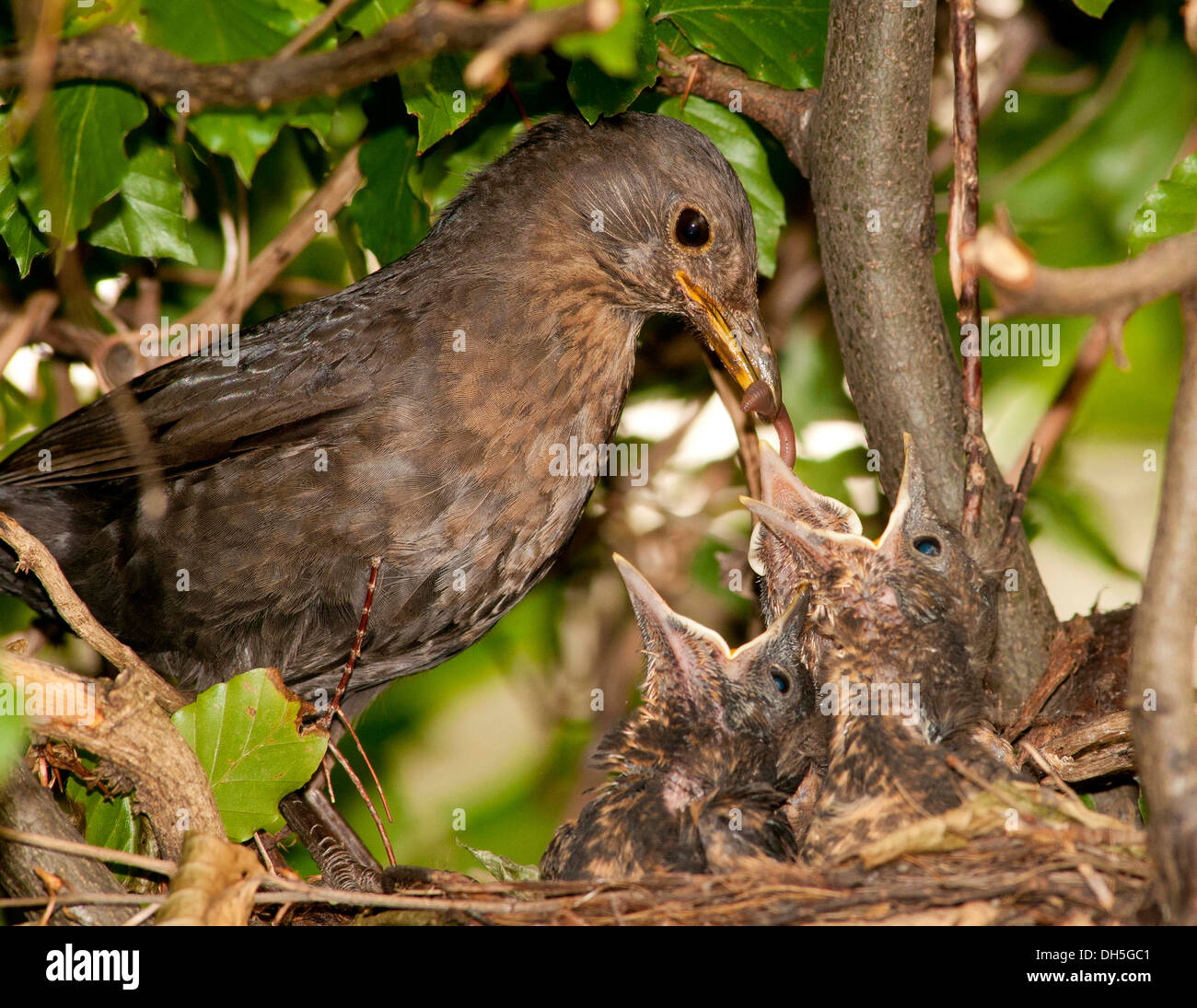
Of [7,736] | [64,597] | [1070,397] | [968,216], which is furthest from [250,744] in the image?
[1070,397]

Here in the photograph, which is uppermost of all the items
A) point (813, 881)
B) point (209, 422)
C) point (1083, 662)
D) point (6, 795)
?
point (209, 422)

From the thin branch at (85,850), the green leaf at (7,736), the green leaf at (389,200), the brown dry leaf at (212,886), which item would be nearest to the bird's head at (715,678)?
the brown dry leaf at (212,886)

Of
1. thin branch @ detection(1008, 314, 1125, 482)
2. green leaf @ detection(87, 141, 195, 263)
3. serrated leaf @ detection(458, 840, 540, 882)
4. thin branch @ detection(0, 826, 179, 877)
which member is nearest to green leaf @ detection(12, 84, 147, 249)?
green leaf @ detection(87, 141, 195, 263)

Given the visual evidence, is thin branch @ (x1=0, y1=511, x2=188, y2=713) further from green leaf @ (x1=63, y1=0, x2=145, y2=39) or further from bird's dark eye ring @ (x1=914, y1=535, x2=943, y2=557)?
bird's dark eye ring @ (x1=914, y1=535, x2=943, y2=557)

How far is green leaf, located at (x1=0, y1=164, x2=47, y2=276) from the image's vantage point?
2859 millimetres

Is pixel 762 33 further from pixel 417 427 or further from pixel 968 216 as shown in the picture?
pixel 417 427

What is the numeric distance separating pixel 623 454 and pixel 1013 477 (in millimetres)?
1218

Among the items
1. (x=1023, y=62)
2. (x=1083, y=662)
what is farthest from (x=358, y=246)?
(x=1083, y=662)

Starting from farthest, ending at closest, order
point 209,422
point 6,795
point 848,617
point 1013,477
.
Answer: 1. point 1013,477
2. point 209,422
3. point 848,617
4. point 6,795

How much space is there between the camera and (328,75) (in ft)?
6.63

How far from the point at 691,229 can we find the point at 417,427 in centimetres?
86

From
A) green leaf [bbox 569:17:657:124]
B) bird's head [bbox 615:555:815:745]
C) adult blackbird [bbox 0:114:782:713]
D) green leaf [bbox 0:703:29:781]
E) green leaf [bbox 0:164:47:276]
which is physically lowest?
green leaf [bbox 0:703:29:781]

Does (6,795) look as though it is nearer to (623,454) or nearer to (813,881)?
(813,881)

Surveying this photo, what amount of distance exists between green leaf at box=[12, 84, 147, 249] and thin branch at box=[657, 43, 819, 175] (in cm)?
133
